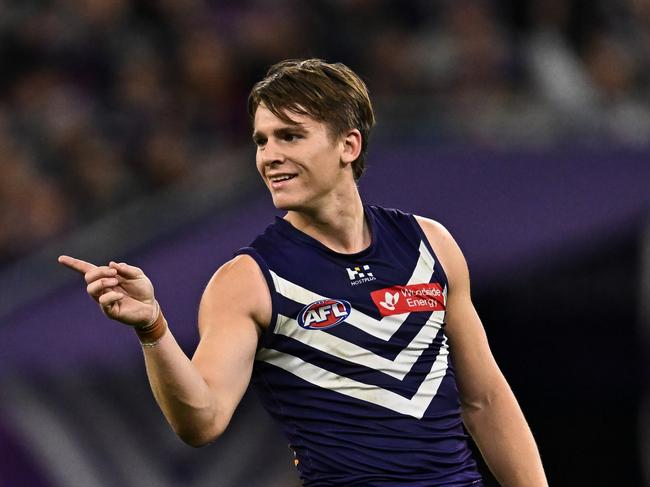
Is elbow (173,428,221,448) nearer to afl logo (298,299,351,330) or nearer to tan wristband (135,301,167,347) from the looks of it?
tan wristband (135,301,167,347)

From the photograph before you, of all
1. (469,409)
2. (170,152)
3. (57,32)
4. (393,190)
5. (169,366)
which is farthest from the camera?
(57,32)

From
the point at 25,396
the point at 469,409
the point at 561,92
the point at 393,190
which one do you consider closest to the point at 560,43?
the point at 561,92

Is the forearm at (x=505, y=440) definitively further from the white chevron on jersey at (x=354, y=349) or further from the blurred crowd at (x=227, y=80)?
the blurred crowd at (x=227, y=80)

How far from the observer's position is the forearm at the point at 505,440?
177 inches

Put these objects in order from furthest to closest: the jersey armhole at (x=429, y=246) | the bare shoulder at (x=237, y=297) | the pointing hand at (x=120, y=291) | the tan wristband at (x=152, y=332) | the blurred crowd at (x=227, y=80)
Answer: the blurred crowd at (x=227, y=80)
the jersey armhole at (x=429, y=246)
the bare shoulder at (x=237, y=297)
the tan wristband at (x=152, y=332)
the pointing hand at (x=120, y=291)

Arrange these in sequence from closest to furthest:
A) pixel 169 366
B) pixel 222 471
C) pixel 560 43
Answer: pixel 169 366
pixel 222 471
pixel 560 43

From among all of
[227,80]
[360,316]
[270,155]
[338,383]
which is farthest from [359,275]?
[227,80]

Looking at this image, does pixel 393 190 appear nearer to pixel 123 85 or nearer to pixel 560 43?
pixel 123 85

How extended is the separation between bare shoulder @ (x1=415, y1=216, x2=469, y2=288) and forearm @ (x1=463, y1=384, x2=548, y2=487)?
0.41 m

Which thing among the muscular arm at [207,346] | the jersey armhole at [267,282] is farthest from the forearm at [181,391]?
the jersey armhole at [267,282]

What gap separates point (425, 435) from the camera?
13.8ft

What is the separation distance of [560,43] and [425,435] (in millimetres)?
7588

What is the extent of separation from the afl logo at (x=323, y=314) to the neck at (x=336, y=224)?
0.81ft

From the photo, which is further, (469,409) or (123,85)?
(123,85)
